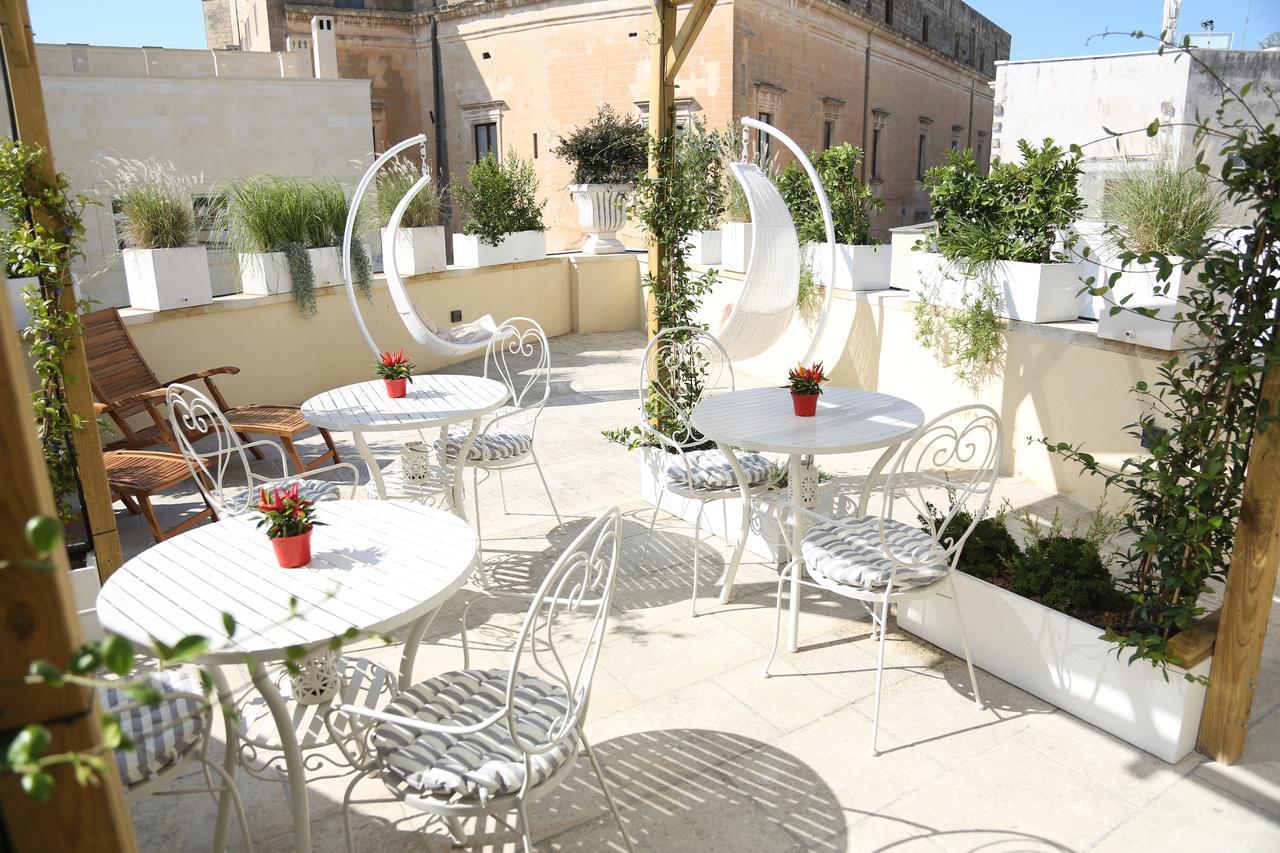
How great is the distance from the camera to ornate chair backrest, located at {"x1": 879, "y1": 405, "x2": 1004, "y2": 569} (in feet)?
8.92

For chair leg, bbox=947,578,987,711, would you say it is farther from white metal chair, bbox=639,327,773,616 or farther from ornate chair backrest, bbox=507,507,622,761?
ornate chair backrest, bbox=507,507,622,761

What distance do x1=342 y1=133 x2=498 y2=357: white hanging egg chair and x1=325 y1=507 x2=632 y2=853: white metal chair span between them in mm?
3672

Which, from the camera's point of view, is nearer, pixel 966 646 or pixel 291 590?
pixel 291 590

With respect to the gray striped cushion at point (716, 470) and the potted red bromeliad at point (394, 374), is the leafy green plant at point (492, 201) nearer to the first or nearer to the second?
the potted red bromeliad at point (394, 374)

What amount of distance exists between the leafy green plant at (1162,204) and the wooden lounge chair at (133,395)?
424cm

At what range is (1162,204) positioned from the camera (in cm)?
438

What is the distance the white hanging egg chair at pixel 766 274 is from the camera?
214 inches

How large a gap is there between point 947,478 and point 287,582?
2.48m

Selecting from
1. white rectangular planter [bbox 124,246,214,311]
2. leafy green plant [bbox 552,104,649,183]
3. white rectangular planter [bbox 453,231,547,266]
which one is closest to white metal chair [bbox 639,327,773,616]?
white rectangular planter [bbox 124,246,214,311]

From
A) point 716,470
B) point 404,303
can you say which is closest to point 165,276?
point 404,303

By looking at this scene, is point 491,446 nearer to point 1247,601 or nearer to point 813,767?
point 813,767

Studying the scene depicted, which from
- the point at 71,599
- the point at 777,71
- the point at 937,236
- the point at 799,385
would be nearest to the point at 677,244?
the point at 799,385

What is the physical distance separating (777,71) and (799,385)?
11.9 meters

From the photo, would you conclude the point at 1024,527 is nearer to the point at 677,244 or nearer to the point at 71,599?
the point at 677,244
